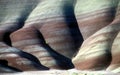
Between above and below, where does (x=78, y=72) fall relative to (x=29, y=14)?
above

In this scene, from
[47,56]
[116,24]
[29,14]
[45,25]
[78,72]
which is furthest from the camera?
[29,14]

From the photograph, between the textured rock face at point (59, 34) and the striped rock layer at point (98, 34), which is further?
the textured rock face at point (59, 34)

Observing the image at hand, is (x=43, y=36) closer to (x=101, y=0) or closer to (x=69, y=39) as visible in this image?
(x=69, y=39)

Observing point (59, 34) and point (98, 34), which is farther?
point (59, 34)

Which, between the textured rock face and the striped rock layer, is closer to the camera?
the striped rock layer

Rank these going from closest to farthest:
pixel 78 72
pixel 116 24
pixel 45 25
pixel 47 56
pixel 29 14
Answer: pixel 78 72, pixel 116 24, pixel 47 56, pixel 45 25, pixel 29 14

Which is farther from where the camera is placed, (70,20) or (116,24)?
(70,20)

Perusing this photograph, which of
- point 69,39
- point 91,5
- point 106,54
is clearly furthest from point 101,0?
point 106,54
